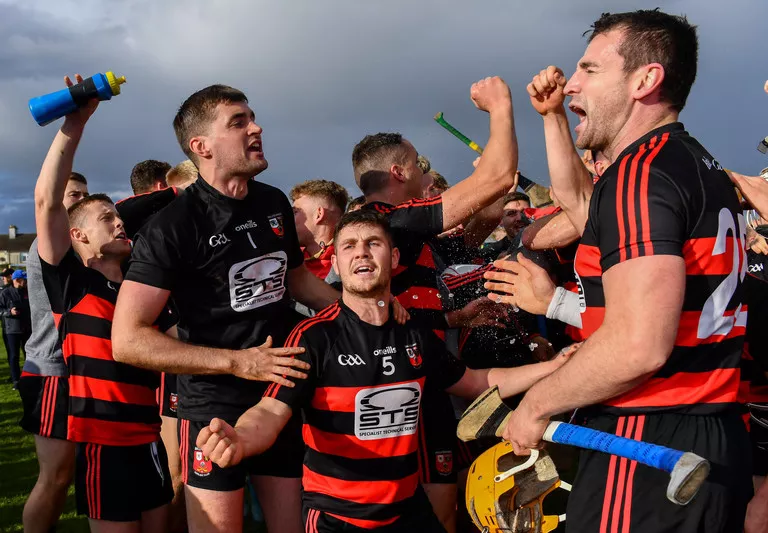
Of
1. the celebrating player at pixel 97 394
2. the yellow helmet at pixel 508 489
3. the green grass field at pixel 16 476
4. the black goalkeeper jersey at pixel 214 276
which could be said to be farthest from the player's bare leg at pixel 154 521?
the green grass field at pixel 16 476

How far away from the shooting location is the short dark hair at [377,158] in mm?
4070

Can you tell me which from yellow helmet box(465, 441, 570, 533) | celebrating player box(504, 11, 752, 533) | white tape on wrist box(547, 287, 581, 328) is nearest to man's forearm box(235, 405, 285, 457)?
yellow helmet box(465, 441, 570, 533)

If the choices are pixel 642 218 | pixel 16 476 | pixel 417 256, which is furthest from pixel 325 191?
pixel 16 476

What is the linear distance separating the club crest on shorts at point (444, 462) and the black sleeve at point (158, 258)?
5.93 ft

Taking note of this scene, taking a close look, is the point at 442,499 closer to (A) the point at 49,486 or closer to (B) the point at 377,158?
(B) the point at 377,158

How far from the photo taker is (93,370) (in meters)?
3.63

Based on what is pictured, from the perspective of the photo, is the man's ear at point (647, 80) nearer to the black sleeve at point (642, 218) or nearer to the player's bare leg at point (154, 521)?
the black sleeve at point (642, 218)

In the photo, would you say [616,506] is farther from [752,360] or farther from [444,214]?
[752,360]

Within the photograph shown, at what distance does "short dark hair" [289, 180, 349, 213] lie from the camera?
5.52 meters

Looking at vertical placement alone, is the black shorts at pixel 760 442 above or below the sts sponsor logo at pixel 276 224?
below

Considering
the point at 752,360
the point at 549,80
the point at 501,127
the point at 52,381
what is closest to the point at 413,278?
the point at 501,127

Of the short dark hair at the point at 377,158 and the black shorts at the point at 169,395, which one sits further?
the black shorts at the point at 169,395

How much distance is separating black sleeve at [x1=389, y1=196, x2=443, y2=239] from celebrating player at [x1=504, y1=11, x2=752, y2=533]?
1281 millimetres

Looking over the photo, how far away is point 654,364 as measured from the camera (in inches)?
72.0
